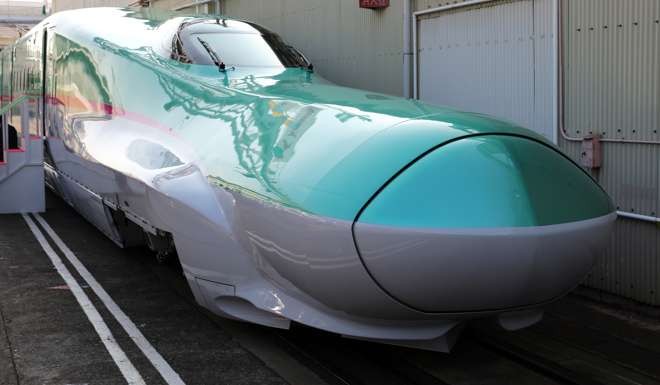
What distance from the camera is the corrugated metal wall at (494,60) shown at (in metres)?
6.37

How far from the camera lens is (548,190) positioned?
3.67 metres

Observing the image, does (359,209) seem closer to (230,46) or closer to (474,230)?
(474,230)

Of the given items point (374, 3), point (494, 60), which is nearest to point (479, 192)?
point (494, 60)

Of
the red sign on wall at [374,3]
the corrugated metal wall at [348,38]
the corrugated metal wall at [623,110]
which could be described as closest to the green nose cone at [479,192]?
the corrugated metal wall at [623,110]

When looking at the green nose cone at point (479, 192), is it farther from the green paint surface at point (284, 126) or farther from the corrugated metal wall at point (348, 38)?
the corrugated metal wall at point (348, 38)

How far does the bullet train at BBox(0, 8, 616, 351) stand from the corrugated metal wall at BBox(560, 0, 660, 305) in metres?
1.67

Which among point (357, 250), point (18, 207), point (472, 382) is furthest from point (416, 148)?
point (18, 207)

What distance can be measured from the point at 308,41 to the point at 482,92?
142 inches

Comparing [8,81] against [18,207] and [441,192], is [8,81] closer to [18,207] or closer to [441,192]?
[18,207]

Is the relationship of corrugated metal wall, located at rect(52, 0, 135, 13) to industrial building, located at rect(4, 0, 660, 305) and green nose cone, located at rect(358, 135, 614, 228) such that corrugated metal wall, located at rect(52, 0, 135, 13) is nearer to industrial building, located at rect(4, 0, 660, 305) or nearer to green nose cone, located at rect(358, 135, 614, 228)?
industrial building, located at rect(4, 0, 660, 305)

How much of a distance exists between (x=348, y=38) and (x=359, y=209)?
5934 millimetres

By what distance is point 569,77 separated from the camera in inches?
239

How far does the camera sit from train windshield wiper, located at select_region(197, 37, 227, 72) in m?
5.95

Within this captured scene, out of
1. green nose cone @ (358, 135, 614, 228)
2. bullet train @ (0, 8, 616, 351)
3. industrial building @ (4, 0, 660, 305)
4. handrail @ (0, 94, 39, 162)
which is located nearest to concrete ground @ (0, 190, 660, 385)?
bullet train @ (0, 8, 616, 351)
